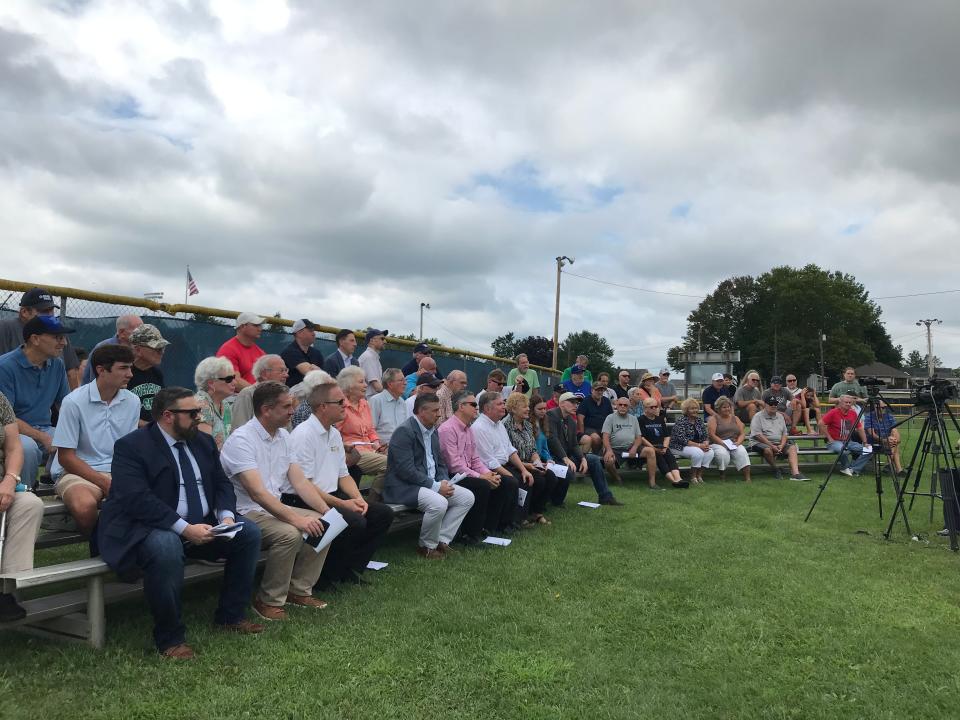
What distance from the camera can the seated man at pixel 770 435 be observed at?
Result: 1158 centimetres

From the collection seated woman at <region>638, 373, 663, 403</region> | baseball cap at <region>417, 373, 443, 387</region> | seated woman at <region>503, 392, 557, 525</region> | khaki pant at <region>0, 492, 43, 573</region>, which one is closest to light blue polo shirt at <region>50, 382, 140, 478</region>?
khaki pant at <region>0, 492, 43, 573</region>

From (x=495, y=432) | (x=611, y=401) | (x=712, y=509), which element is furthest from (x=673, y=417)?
(x=495, y=432)

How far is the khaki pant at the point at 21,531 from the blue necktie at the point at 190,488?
709mm

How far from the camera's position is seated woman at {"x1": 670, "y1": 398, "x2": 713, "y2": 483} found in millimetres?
10578

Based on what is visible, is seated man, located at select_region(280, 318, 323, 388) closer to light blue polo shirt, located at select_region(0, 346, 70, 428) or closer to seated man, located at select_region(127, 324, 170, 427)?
seated man, located at select_region(127, 324, 170, 427)

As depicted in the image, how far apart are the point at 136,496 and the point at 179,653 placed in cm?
84

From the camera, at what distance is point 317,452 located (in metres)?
5.01

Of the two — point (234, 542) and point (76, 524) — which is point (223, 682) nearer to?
point (234, 542)

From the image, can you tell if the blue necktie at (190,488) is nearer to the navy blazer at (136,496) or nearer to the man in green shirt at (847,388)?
the navy blazer at (136,496)

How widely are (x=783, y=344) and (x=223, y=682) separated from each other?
6981cm

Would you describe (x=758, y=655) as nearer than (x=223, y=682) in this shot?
No

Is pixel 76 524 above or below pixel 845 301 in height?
below

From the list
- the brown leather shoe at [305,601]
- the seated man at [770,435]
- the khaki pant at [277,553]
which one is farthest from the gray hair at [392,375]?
the seated man at [770,435]

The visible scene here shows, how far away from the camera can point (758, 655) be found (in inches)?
151
